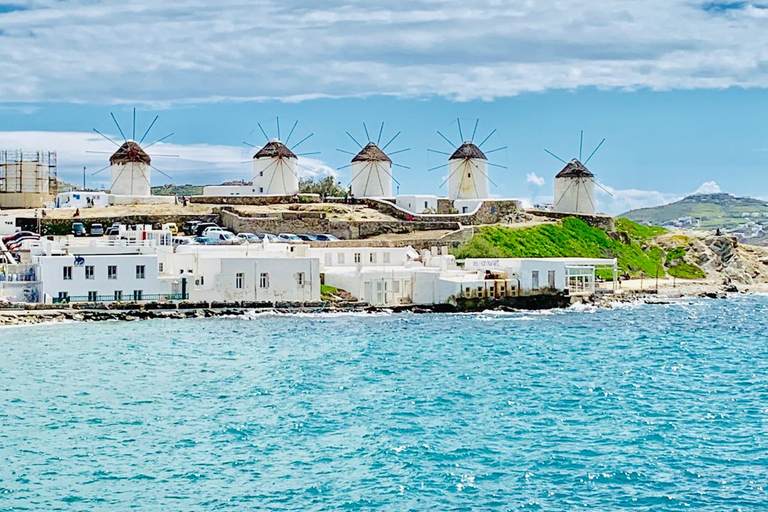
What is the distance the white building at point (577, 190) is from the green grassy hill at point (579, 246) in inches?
104

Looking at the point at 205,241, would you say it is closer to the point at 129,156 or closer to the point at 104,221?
the point at 104,221

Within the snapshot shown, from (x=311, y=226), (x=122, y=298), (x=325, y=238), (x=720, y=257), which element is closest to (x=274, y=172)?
(x=311, y=226)

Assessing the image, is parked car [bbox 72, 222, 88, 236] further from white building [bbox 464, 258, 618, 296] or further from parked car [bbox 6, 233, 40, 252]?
white building [bbox 464, 258, 618, 296]

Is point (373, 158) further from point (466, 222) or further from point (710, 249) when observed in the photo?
point (710, 249)

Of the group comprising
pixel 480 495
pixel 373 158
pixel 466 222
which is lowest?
pixel 480 495

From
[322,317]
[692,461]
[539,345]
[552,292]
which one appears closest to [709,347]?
[539,345]

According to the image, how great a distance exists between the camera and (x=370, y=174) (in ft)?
208

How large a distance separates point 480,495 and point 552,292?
28049 mm

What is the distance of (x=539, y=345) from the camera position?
32500mm

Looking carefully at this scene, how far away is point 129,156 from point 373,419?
42.0 meters

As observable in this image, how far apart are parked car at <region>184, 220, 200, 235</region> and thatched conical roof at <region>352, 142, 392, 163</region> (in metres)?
14.3

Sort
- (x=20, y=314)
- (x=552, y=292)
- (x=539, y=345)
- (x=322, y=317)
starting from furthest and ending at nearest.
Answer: (x=552, y=292) → (x=322, y=317) → (x=20, y=314) → (x=539, y=345)

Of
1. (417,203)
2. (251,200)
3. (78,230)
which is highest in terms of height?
(251,200)

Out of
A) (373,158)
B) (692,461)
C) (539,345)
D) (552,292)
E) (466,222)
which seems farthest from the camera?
(373,158)
